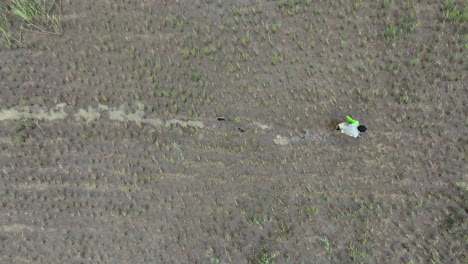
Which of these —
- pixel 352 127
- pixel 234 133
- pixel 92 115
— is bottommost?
pixel 92 115

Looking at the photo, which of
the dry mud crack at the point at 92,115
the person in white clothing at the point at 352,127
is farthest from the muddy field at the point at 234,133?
the person in white clothing at the point at 352,127

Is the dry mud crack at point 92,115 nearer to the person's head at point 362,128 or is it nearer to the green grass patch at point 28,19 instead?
the green grass patch at point 28,19

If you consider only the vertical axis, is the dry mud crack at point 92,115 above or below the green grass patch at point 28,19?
below

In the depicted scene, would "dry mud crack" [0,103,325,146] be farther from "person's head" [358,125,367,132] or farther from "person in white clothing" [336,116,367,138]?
"person's head" [358,125,367,132]

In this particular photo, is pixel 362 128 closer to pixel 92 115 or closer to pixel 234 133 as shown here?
pixel 234 133

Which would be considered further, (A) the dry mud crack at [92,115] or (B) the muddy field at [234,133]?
(A) the dry mud crack at [92,115]

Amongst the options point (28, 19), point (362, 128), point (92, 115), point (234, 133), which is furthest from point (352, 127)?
point (28, 19)

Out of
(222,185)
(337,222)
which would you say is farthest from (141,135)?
(337,222)

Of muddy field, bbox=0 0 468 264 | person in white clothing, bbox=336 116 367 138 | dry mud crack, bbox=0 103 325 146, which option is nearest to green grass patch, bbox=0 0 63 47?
muddy field, bbox=0 0 468 264

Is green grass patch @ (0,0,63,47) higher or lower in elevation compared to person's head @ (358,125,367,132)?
higher
